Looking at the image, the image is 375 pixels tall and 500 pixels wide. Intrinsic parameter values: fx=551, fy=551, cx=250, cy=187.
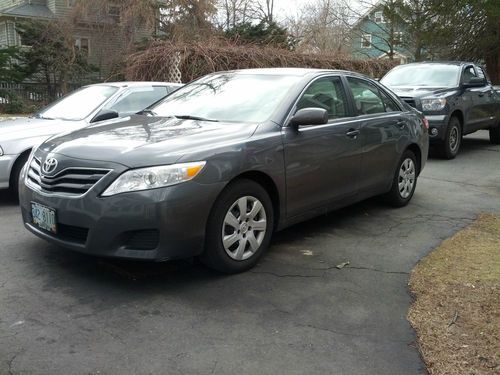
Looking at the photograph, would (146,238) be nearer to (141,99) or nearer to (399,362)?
(399,362)

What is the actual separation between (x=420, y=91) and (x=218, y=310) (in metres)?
7.81

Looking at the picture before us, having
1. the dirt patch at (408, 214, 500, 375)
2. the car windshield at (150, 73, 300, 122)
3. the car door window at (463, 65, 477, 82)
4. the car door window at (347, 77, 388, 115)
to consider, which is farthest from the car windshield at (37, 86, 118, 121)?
the car door window at (463, 65, 477, 82)

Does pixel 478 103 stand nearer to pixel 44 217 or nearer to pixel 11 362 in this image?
pixel 44 217

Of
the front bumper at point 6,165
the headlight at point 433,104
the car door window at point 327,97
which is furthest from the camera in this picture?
the headlight at point 433,104

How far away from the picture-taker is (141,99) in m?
7.63

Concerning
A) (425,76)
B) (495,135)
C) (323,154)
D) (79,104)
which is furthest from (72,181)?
(495,135)

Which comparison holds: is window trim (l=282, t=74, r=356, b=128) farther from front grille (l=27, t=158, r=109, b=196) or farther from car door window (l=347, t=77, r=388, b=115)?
front grille (l=27, t=158, r=109, b=196)

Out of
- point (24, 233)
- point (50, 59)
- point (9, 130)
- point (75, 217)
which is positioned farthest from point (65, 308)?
point (50, 59)

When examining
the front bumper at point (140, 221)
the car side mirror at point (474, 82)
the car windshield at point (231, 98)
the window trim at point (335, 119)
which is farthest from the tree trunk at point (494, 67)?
the front bumper at point (140, 221)

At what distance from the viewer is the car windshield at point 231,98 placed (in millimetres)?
4766

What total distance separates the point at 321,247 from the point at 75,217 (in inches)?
87.8

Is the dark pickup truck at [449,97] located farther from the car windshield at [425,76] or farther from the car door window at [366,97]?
the car door window at [366,97]

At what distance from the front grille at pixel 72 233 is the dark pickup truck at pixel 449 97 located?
24.7 feet

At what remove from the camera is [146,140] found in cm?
407
